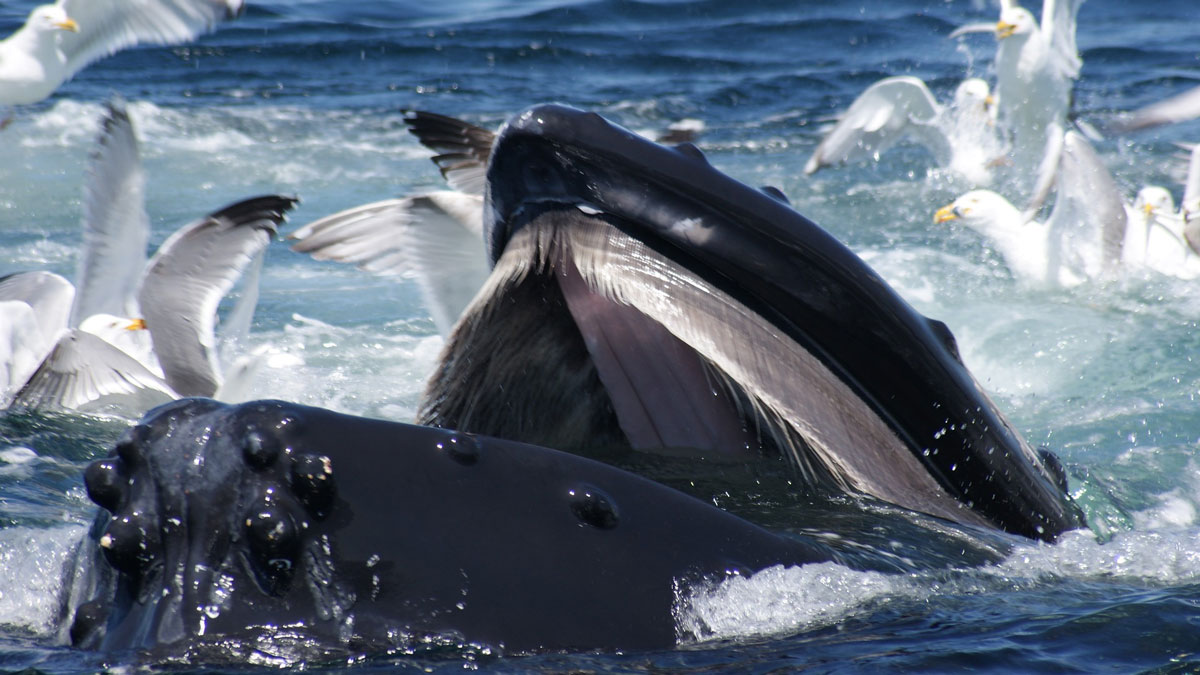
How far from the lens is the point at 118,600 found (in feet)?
6.28

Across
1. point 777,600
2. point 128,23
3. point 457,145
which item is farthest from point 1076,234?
point 777,600

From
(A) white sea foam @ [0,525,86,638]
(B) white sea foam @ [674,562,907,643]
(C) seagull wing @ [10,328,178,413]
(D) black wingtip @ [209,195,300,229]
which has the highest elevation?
(B) white sea foam @ [674,562,907,643]

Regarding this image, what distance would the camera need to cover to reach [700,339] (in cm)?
234

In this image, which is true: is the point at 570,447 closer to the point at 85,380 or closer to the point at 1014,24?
the point at 85,380

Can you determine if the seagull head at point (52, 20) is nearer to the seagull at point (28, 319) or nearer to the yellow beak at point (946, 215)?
the seagull at point (28, 319)

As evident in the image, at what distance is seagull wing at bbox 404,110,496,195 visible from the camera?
8.34 metres

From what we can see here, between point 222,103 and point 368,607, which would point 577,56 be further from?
point 368,607

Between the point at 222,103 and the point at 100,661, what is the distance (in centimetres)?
1509

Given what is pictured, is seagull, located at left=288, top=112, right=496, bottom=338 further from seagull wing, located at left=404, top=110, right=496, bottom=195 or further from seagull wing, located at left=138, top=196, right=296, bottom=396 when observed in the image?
seagull wing, located at left=138, top=196, right=296, bottom=396

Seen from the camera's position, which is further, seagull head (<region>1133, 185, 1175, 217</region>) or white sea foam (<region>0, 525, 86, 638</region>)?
seagull head (<region>1133, 185, 1175, 217</region>)

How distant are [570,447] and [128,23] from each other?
12.3m

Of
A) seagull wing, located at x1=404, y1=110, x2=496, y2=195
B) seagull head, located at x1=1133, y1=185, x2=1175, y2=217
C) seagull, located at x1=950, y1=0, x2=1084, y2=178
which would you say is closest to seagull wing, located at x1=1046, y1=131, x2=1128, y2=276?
seagull head, located at x1=1133, y1=185, x2=1175, y2=217

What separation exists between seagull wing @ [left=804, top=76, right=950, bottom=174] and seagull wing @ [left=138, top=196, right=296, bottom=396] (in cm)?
653

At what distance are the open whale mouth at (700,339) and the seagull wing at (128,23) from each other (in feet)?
35.4
